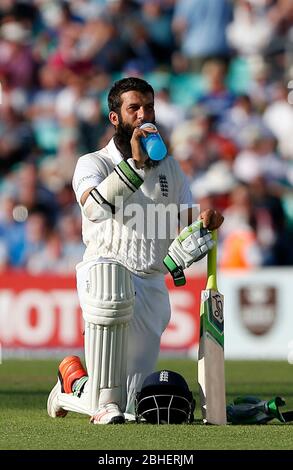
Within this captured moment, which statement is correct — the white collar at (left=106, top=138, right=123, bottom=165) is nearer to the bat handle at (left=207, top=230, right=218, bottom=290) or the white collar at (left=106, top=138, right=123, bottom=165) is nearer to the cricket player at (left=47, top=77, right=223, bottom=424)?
the cricket player at (left=47, top=77, right=223, bottom=424)

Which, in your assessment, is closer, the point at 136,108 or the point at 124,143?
the point at 136,108

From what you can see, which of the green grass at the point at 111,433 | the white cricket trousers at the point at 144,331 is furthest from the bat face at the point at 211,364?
the white cricket trousers at the point at 144,331

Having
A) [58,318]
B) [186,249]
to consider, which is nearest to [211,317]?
[186,249]

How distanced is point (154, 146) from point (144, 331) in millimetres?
1186

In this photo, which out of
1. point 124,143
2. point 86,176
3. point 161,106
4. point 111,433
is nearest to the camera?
point 111,433

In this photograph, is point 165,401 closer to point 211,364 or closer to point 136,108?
point 211,364

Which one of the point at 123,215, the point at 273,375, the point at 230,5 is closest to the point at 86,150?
the point at 230,5

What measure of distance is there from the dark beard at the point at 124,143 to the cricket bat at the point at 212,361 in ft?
2.54

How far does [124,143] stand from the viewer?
6594 mm

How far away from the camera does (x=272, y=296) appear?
40.5 feet

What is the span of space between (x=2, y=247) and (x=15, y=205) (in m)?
0.60

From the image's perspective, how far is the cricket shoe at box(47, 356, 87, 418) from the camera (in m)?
6.50

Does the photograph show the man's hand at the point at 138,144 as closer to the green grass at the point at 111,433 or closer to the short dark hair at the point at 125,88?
the short dark hair at the point at 125,88

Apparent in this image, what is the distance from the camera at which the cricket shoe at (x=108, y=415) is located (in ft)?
19.9
